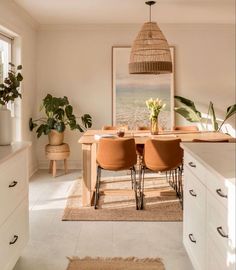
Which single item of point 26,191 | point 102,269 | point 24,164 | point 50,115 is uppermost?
point 50,115

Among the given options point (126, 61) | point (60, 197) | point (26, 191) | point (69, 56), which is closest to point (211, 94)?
point (126, 61)

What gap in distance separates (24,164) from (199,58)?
4574 millimetres

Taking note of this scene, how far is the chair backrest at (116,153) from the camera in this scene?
4070mm

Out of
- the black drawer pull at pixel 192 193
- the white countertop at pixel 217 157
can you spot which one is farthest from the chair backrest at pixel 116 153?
the black drawer pull at pixel 192 193

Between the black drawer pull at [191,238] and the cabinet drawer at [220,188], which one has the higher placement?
the cabinet drawer at [220,188]

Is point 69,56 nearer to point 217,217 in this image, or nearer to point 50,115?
point 50,115

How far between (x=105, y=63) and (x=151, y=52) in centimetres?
206

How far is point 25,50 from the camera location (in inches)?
224

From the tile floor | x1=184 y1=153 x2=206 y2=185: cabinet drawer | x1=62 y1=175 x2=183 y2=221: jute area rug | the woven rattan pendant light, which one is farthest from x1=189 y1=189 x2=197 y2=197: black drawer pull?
the woven rattan pendant light

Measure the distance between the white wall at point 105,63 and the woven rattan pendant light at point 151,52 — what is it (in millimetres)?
1952

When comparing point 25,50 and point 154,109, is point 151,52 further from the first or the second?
point 25,50

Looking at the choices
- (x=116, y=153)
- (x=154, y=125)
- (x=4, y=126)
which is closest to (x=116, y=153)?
(x=116, y=153)

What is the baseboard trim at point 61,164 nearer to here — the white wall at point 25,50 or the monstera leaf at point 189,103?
the white wall at point 25,50

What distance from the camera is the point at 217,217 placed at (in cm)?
188
